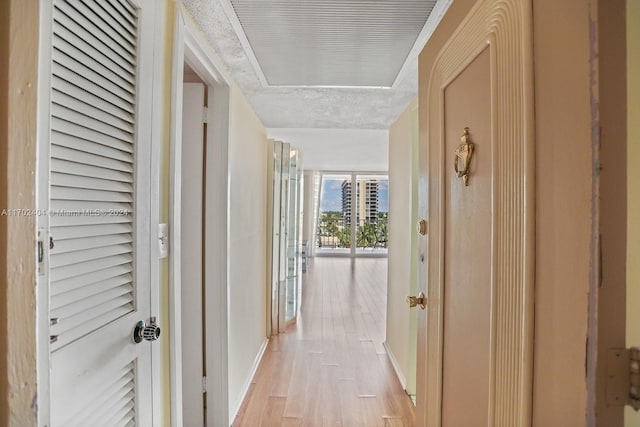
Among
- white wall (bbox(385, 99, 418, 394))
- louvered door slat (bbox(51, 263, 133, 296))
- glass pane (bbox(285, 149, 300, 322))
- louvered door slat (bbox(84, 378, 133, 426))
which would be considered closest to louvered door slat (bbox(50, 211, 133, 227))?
louvered door slat (bbox(51, 263, 133, 296))

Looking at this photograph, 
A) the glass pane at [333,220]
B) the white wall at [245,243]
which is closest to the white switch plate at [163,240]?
the white wall at [245,243]

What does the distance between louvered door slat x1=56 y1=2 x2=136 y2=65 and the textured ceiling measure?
1.75 ft

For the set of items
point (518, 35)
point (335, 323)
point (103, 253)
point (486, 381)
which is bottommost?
point (335, 323)

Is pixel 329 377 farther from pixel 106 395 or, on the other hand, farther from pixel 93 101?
pixel 93 101

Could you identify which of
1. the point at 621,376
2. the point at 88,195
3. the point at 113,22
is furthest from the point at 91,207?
the point at 621,376

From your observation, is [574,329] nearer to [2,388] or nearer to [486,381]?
[486,381]

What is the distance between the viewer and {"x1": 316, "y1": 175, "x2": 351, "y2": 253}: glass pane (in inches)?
388

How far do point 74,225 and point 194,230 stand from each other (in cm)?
117

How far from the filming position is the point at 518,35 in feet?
2.38

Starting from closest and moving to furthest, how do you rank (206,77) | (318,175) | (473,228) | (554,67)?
(554,67) < (473,228) < (206,77) < (318,175)

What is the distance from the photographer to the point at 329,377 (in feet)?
8.50

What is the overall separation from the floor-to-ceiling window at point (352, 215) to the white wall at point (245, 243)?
6.63 meters

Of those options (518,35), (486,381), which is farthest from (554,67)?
(486,381)

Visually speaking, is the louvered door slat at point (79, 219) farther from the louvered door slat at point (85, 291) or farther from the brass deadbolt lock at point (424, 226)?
the brass deadbolt lock at point (424, 226)
